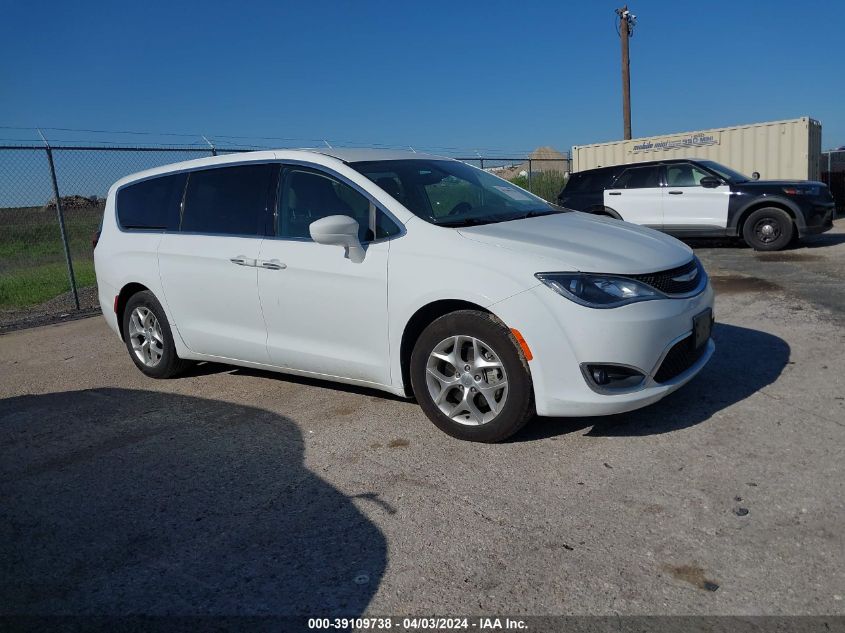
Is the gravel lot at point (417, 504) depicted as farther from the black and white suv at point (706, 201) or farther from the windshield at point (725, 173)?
the windshield at point (725, 173)

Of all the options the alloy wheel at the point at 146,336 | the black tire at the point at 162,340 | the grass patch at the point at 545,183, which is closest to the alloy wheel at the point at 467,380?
the black tire at the point at 162,340

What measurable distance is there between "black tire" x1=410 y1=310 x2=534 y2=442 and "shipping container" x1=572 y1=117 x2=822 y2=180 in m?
16.3

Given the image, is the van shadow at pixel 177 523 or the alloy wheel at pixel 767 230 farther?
the alloy wheel at pixel 767 230

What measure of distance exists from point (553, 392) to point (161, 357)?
3411 mm

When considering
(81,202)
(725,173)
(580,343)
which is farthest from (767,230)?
(81,202)

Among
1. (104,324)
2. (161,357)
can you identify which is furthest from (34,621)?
(104,324)

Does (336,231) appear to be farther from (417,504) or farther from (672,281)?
(672,281)

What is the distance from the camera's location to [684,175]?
495 inches

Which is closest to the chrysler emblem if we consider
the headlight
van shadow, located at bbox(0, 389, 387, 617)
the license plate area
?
the license plate area

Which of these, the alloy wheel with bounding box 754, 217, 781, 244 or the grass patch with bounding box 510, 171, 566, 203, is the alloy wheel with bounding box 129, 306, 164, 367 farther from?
the grass patch with bounding box 510, 171, 566, 203

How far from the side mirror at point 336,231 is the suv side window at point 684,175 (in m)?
9.67

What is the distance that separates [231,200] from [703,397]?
3443mm

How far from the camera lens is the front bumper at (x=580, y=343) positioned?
12.3 ft

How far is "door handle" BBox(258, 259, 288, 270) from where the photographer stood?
4748 mm
